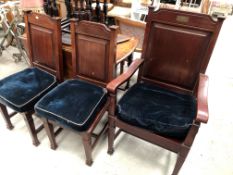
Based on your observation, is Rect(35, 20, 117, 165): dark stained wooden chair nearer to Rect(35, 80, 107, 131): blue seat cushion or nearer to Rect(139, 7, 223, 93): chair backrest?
Rect(35, 80, 107, 131): blue seat cushion

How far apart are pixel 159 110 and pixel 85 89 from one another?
0.63 meters

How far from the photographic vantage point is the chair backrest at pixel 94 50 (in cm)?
134

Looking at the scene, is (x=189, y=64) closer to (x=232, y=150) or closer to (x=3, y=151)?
(x=232, y=150)

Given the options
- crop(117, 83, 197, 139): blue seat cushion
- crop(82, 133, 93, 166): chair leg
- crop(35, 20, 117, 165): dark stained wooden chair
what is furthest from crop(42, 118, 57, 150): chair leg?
crop(117, 83, 197, 139): blue seat cushion

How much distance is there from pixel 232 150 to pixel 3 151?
210 centimetres

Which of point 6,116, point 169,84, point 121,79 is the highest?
point 121,79

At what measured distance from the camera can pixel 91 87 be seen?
1.53 metres

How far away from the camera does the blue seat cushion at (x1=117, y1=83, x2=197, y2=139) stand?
1146mm

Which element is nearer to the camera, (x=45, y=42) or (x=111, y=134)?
(x=111, y=134)

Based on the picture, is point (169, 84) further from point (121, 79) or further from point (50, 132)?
point (50, 132)

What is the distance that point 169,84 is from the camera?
1.53 meters

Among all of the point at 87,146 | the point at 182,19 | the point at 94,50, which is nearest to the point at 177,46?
the point at 182,19

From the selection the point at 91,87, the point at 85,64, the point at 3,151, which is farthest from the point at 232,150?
the point at 3,151

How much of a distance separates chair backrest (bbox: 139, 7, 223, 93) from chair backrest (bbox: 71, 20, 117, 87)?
0.32m
